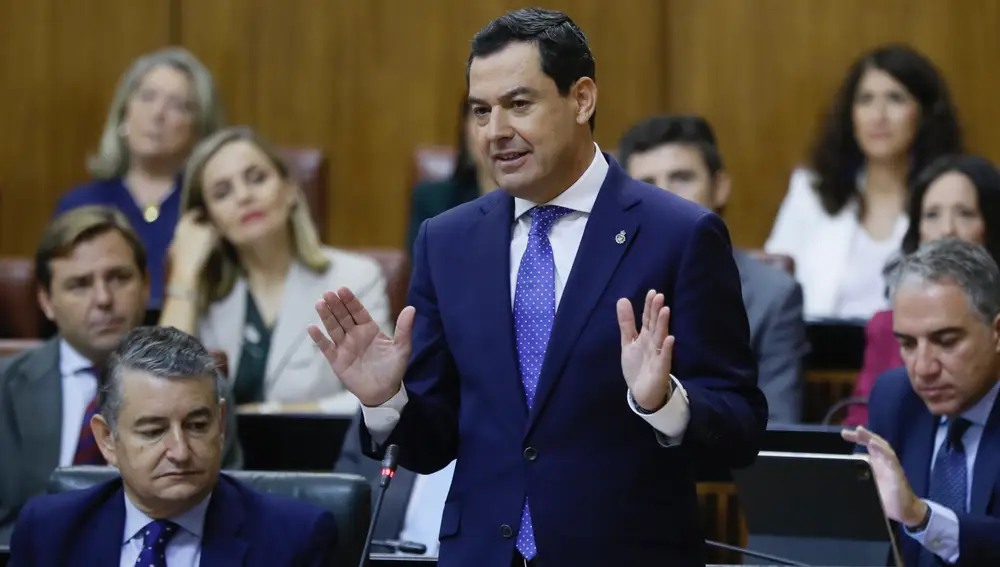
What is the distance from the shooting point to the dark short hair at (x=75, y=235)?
2908 mm

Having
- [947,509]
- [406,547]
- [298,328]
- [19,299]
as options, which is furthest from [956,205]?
[19,299]

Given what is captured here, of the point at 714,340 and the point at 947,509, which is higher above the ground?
the point at 714,340

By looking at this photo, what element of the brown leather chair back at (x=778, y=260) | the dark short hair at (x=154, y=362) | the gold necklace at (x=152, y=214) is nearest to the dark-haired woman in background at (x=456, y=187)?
the gold necklace at (x=152, y=214)

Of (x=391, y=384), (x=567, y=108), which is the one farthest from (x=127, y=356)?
(x=567, y=108)

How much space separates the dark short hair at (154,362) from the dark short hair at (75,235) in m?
0.83

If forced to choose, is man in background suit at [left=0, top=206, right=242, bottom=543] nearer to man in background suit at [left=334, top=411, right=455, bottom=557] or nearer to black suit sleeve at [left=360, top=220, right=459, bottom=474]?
man in background suit at [left=334, top=411, right=455, bottom=557]

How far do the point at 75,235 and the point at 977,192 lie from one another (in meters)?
1.85

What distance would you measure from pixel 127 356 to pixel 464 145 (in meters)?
1.97

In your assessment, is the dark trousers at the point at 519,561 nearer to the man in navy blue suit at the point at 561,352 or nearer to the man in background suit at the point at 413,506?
the man in navy blue suit at the point at 561,352

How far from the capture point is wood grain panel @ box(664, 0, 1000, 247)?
4523mm

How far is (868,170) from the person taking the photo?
12.8ft

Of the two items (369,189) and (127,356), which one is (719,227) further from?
(369,189)

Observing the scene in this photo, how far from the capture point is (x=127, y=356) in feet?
6.89

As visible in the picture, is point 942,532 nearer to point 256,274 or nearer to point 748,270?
point 748,270
